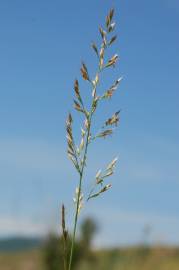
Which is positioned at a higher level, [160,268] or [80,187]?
[160,268]

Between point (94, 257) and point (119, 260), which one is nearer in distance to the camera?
point (119, 260)

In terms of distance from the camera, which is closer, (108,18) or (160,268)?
(108,18)

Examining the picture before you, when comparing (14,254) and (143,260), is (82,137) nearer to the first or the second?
(143,260)

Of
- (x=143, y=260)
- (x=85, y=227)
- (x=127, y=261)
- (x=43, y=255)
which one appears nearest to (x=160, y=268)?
(x=143, y=260)

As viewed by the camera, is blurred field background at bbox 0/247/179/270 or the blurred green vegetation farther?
the blurred green vegetation

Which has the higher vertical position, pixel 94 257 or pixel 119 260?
pixel 94 257

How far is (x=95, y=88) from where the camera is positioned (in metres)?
2.46

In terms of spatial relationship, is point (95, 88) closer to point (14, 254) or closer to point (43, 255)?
point (43, 255)

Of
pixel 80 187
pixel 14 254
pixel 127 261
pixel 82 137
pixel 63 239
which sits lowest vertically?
pixel 63 239

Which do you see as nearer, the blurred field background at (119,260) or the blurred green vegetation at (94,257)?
the blurred field background at (119,260)

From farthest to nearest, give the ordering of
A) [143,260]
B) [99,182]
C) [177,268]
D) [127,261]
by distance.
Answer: [143,260] → [177,268] → [127,261] → [99,182]

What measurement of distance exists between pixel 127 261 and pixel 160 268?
2662cm

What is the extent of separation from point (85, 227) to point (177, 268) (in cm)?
690

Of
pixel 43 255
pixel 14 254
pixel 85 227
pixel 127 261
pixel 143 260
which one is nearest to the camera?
pixel 127 261
